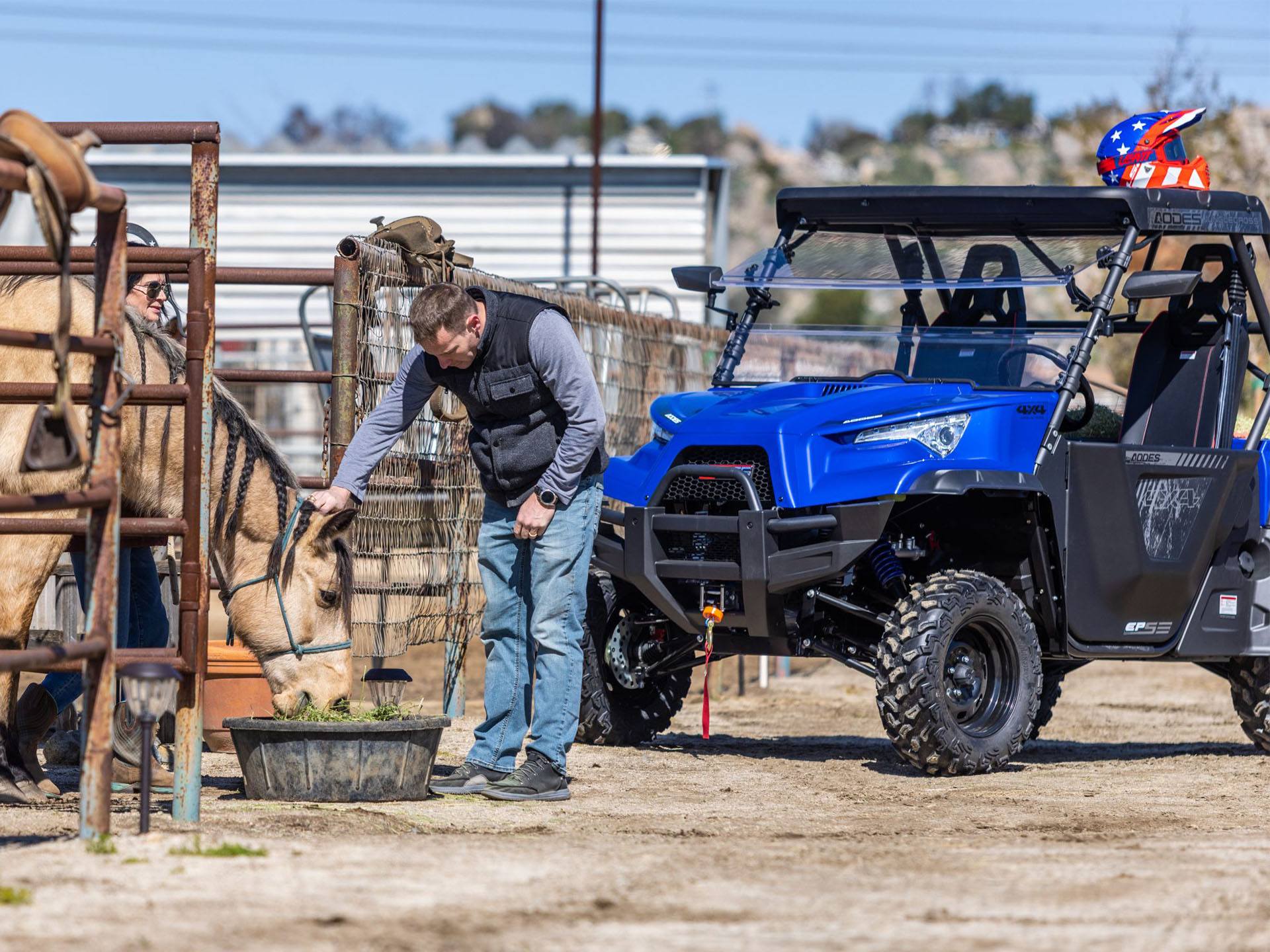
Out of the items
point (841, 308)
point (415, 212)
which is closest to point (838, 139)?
point (841, 308)

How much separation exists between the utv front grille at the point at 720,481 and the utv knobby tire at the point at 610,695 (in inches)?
29.7

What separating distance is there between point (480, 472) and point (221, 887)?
99.3 inches

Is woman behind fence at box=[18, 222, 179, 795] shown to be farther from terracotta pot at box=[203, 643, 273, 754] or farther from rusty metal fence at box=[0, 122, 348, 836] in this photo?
rusty metal fence at box=[0, 122, 348, 836]

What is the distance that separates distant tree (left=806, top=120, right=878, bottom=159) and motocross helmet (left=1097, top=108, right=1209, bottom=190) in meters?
93.8

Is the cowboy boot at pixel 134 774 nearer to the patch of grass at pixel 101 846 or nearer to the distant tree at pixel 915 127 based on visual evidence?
the patch of grass at pixel 101 846

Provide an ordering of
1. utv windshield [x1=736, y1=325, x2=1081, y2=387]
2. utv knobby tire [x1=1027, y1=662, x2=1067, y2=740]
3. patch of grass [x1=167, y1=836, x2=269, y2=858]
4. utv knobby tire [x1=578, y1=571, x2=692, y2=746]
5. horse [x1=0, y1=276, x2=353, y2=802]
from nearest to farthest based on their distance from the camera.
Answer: patch of grass [x1=167, y1=836, x2=269, y2=858] → horse [x1=0, y1=276, x2=353, y2=802] → utv windshield [x1=736, y1=325, x2=1081, y2=387] → utv knobby tire [x1=578, y1=571, x2=692, y2=746] → utv knobby tire [x1=1027, y1=662, x2=1067, y2=740]

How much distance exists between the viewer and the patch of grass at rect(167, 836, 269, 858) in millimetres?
4719

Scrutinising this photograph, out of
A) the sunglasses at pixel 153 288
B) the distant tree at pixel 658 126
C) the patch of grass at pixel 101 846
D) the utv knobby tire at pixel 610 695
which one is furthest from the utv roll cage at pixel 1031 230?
the distant tree at pixel 658 126

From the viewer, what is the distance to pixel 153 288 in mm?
7633

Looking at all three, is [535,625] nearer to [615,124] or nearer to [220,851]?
[220,851]

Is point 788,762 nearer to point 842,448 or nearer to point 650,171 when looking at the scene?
point 842,448

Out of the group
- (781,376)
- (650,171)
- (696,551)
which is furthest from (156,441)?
(650,171)

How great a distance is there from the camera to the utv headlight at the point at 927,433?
7.21m

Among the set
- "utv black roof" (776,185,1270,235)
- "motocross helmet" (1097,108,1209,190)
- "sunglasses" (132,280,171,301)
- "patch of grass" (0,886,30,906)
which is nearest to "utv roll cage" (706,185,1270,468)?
"utv black roof" (776,185,1270,235)
